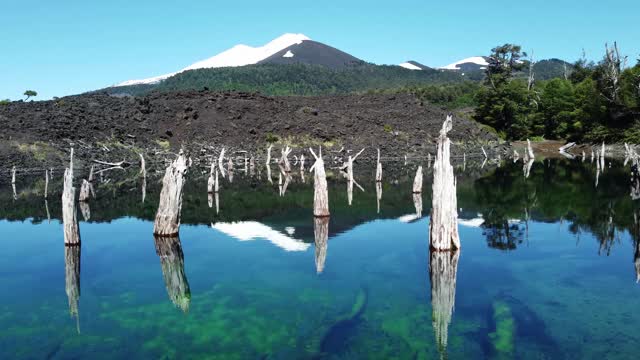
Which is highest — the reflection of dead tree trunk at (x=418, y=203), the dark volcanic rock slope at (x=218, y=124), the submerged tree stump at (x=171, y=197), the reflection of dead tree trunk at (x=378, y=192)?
the dark volcanic rock slope at (x=218, y=124)

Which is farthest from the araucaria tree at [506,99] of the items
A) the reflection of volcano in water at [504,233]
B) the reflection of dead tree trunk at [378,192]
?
the reflection of volcano in water at [504,233]

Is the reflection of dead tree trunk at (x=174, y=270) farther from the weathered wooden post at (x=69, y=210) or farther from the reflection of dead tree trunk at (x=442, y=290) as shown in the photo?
the reflection of dead tree trunk at (x=442, y=290)

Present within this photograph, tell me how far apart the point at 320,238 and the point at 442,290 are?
33.1 ft

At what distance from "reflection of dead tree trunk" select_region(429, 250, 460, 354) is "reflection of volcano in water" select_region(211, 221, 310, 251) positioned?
6280 mm

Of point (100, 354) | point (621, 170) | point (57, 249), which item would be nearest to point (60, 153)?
point (57, 249)

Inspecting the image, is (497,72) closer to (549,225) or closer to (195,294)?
(549,225)

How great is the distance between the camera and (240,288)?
1898cm

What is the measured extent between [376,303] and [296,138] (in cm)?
8005

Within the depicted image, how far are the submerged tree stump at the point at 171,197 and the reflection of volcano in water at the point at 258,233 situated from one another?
3411 millimetres

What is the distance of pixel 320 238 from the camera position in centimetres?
2708

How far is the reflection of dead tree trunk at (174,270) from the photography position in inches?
696

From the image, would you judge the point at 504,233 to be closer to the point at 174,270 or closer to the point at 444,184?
the point at 444,184

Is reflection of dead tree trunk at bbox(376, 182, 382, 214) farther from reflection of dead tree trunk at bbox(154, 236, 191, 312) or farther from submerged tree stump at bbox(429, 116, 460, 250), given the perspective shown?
submerged tree stump at bbox(429, 116, 460, 250)

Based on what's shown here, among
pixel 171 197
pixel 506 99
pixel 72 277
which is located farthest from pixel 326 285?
pixel 506 99
